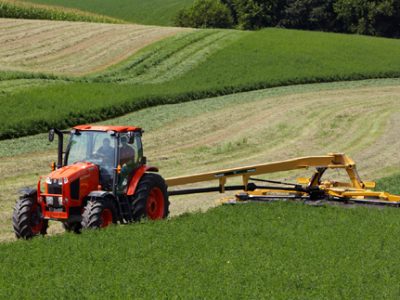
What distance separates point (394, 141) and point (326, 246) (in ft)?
57.5

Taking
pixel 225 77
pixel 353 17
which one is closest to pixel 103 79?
pixel 225 77

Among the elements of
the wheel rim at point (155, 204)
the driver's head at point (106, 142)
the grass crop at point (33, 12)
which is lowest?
Result: the grass crop at point (33, 12)

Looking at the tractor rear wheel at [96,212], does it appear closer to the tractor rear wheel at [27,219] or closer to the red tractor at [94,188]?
the red tractor at [94,188]

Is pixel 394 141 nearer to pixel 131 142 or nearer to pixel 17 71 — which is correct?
pixel 131 142

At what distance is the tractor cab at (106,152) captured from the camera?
15078 millimetres

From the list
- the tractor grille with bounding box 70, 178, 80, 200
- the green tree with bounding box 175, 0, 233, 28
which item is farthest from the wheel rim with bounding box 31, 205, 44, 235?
the green tree with bounding box 175, 0, 233, 28

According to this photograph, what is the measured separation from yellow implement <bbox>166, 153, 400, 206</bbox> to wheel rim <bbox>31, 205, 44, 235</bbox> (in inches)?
118

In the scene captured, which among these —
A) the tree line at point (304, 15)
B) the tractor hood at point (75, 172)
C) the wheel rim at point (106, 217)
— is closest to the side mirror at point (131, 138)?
the tractor hood at point (75, 172)

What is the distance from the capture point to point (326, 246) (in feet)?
42.0

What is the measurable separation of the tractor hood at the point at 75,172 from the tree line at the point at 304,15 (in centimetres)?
6993

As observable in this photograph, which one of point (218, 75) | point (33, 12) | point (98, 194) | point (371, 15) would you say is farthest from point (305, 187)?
point (371, 15)

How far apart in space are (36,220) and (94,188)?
1.23m

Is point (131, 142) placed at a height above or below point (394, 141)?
above

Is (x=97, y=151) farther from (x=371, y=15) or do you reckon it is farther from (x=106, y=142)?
(x=371, y=15)
